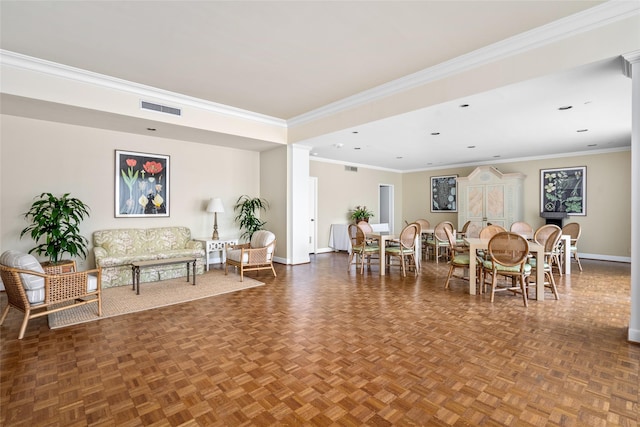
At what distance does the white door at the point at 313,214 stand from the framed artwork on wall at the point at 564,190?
19.8 feet

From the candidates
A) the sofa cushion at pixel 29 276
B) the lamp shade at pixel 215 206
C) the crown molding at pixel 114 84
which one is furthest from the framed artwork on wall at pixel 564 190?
the sofa cushion at pixel 29 276

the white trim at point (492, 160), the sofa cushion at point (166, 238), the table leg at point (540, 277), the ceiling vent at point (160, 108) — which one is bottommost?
the table leg at point (540, 277)

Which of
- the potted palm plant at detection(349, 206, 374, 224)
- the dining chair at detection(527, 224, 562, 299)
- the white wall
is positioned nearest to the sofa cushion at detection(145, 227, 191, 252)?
the white wall

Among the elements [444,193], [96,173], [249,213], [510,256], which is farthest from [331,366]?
[444,193]

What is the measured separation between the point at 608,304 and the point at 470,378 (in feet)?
9.98

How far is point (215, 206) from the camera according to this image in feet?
20.5

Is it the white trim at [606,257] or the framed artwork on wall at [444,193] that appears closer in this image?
the white trim at [606,257]

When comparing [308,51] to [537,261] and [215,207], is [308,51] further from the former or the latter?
[537,261]

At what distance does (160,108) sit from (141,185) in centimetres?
169

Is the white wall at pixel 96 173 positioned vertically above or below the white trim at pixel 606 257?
above

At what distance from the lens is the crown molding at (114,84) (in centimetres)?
370

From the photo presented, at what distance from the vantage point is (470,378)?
85.8 inches

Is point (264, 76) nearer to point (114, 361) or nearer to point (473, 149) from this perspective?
point (114, 361)

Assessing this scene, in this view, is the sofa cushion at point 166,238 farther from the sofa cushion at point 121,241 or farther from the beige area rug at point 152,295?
the beige area rug at point 152,295
